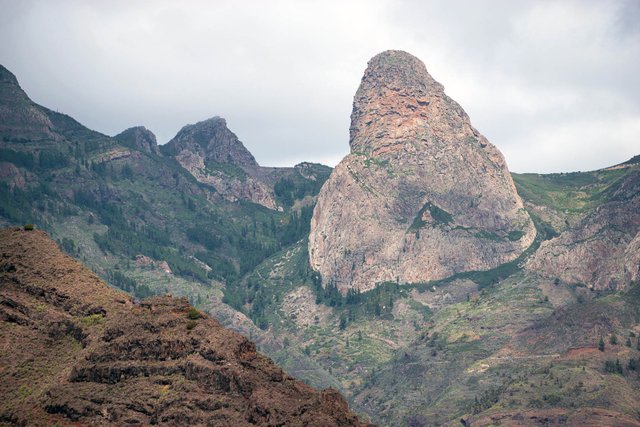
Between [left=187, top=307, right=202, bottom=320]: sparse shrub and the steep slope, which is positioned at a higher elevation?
[left=187, top=307, right=202, bottom=320]: sparse shrub

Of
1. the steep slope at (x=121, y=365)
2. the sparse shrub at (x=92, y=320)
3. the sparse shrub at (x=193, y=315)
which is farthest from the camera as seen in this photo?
the sparse shrub at (x=92, y=320)

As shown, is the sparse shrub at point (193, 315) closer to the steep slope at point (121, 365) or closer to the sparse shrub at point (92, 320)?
the steep slope at point (121, 365)

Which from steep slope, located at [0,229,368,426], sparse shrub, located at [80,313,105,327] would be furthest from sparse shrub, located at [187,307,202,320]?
sparse shrub, located at [80,313,105,327]

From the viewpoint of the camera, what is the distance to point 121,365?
135000 mm

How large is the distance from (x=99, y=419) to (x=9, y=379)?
51.1 ft

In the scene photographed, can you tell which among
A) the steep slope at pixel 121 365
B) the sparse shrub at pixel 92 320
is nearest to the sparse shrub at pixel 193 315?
the steep slope at pixel 121 365

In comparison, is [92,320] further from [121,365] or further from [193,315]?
[121,365]

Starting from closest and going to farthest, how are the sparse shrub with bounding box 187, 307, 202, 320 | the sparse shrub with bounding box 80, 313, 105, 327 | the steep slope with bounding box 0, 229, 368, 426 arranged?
the steep slope with bounding box 0, 229, 368, 426 → the sparse shrub with bounding box 187, 307, 202, 320 → the sparse shrub with bounding box 80, 313, 105, 327

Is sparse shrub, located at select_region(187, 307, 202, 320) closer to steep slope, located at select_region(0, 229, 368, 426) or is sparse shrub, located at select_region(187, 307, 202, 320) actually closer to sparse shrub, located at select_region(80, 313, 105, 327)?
steep slope, located at select_region(0, 229, 368, 426)

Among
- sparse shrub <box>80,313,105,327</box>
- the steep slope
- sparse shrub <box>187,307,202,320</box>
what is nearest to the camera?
the steep slope

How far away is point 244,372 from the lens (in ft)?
441

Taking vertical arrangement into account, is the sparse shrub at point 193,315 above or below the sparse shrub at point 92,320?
above

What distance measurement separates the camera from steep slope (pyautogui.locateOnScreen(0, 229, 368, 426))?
419ft

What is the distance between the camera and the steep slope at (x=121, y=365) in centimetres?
12775
